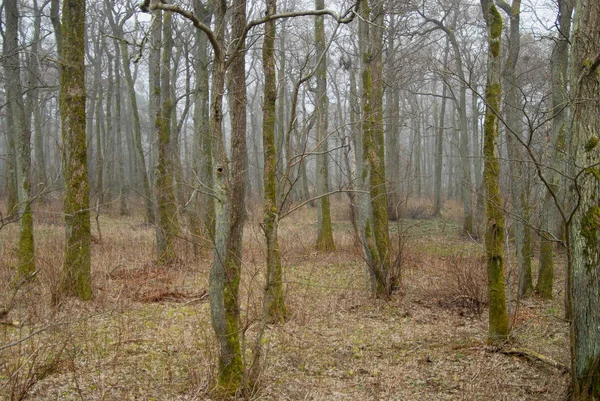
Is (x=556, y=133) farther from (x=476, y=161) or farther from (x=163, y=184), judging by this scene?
(x=476, y=161)

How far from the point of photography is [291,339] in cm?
599

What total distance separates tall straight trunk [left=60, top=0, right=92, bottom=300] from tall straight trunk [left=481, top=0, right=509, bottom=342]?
17.6 ft

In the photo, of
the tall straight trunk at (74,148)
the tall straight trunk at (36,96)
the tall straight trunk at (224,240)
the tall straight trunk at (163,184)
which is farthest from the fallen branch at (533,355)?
the tall straight trunk at (163,184)

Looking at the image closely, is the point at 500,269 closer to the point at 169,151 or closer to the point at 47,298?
the point at 47,298

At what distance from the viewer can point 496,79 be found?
5.43 meters

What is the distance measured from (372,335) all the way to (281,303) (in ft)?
4.26

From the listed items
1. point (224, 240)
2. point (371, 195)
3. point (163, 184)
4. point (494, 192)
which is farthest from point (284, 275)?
point (163, 184)

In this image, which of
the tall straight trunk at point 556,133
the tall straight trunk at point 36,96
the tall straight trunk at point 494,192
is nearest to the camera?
the tall straight trunk at point 494,192

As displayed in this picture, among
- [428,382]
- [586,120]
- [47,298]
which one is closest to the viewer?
[586,120]

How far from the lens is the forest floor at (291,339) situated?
14.5 ft

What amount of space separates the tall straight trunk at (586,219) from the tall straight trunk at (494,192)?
111cm

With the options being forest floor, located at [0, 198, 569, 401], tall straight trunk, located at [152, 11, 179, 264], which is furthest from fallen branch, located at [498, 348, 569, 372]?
tall straight trunk, located at [152, 11, 179, 264]

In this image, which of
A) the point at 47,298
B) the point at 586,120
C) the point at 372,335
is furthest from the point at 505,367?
the point at 47,298

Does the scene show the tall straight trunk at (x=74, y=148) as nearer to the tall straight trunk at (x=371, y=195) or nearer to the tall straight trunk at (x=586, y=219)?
the tall straight trunk at (x=371, y=195)
